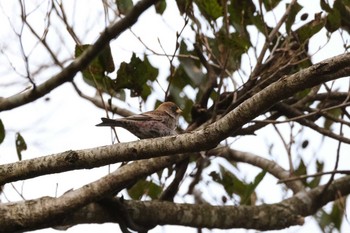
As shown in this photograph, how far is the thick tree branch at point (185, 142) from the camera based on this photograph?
123 inches

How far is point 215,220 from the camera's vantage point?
188 inches

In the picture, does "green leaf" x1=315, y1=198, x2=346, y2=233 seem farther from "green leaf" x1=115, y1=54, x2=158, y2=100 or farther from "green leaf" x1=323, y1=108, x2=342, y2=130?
"green leaf" x1=115, y1=54, x2=158, y2=100

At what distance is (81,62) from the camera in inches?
132

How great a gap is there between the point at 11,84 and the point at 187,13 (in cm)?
243

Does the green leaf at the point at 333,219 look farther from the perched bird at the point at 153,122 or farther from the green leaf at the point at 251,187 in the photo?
the perched bird at the point at 153,122

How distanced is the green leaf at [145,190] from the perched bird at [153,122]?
1.45 feet

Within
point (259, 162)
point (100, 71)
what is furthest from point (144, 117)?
point (259, 162)

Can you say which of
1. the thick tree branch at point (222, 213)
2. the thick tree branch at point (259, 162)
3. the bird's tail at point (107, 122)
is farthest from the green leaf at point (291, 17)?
the bird's tail at point (107, 122)

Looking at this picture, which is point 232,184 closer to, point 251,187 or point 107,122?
point 251,187

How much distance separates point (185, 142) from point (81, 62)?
64 centimetres

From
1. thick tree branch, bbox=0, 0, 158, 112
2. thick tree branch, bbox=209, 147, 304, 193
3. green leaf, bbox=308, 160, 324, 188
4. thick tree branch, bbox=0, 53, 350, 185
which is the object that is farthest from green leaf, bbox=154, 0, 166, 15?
thick tree branch, bbox=0, 53, 350, 185

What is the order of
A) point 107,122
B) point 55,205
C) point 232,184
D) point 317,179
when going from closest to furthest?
point 55,205
point 107,122
point 232,184
point 317,179

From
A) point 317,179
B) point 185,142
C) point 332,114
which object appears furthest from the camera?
point 332,114

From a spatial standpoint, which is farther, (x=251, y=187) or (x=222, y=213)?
(x=251, y=187)
